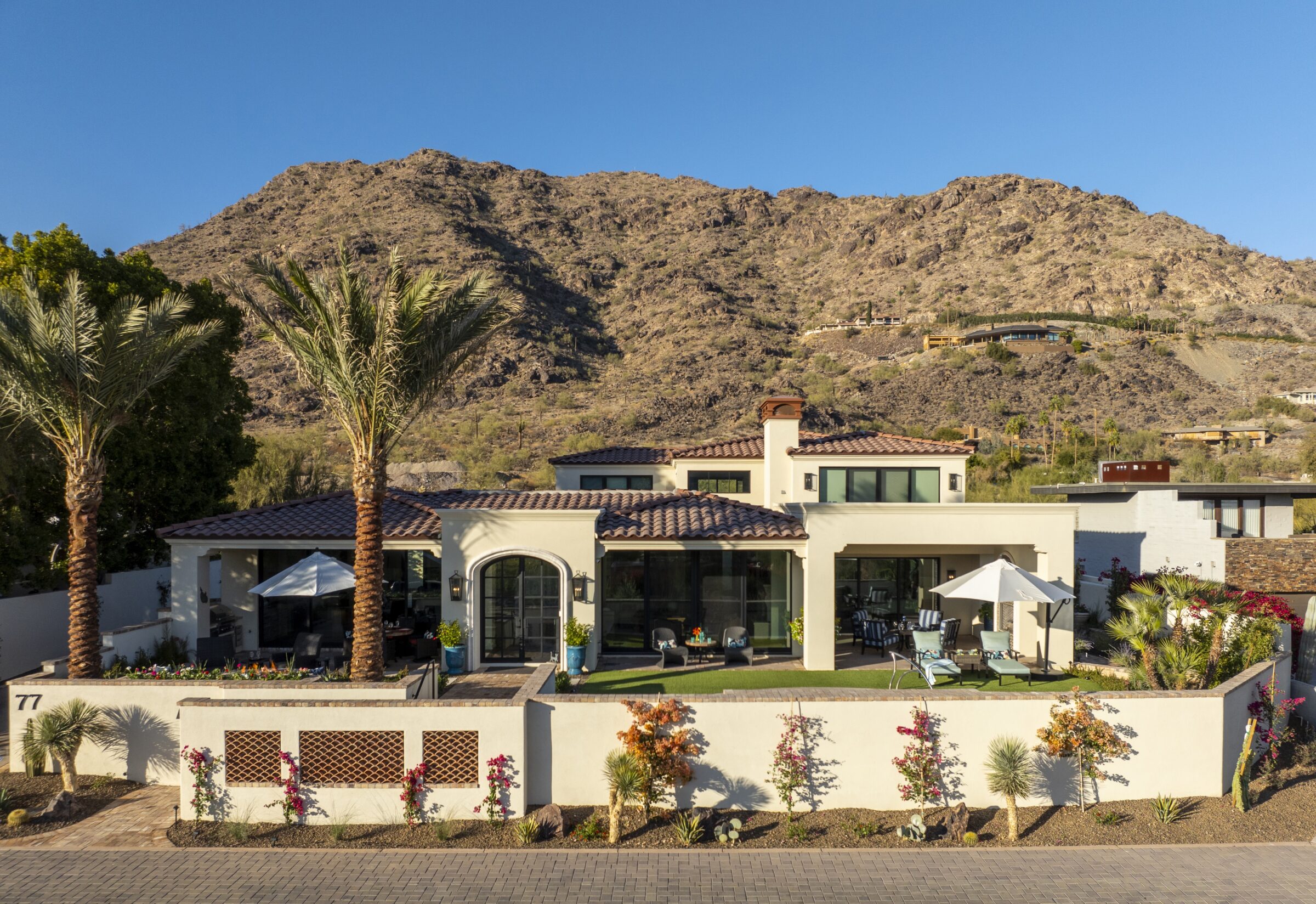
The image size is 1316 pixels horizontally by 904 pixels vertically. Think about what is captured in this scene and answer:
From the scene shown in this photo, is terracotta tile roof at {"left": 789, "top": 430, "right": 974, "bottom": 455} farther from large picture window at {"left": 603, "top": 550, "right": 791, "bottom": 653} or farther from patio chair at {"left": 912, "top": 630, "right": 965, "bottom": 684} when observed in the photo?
patio chair at {"left": 912, "top": 630, "right": 965, "bottom": 684}

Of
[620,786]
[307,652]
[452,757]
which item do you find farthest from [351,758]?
[307,652]

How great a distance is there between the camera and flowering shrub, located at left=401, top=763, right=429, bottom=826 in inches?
401

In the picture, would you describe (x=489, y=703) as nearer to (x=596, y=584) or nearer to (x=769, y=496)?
(x=596, y=584)

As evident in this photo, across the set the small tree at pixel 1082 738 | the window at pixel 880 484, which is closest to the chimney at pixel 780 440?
the window at pixel 880 484

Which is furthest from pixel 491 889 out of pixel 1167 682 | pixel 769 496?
pixel 769 496

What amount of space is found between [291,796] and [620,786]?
176 inches

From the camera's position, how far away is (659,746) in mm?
10117

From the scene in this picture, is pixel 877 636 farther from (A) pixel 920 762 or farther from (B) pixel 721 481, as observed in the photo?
(B) pixel 721 481

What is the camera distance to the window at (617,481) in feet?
88.4

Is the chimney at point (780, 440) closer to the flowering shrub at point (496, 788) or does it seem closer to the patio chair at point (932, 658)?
the patio chair at point (932, 658)

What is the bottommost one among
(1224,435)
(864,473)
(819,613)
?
(819,613)

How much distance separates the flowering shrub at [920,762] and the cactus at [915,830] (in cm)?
43

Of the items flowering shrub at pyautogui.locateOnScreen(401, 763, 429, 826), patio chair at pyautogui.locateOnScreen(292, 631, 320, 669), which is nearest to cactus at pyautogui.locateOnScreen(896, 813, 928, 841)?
flowering shrub at pyautogui.locateOnScreen(401, 763, 429, 826)

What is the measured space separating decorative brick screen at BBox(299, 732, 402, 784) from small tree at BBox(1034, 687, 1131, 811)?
8867 millimetres
